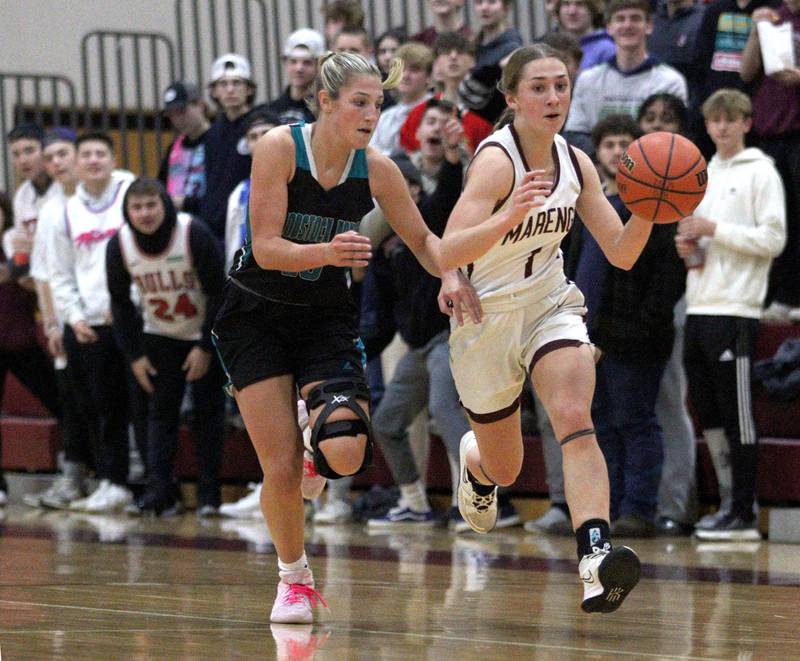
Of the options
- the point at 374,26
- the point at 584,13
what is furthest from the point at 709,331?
the point at 374,26

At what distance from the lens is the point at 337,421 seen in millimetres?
4738

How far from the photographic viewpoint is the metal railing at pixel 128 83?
1323 centimetres

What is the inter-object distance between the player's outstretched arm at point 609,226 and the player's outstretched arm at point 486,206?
0.24m

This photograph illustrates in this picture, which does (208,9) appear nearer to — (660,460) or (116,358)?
(116,358)

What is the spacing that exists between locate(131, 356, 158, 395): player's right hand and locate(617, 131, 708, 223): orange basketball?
5.06m

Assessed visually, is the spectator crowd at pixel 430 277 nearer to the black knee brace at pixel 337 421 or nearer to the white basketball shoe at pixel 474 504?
the white basketball shoe at pixel 474 504

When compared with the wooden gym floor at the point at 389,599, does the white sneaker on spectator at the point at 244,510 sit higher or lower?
lower

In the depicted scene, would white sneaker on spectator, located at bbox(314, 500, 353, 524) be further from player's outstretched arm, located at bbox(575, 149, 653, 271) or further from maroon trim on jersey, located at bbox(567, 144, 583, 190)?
maroon trim on jersey, located at bbox(567, 144, 583, 190)

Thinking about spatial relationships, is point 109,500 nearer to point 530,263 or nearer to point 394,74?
point 530,263

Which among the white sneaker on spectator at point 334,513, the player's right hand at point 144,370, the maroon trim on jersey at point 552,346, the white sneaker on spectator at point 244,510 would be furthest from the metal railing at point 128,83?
the maroon trim on jersey at point 552,346

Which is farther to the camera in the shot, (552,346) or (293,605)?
(552,346)

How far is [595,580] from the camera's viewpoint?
452 cm

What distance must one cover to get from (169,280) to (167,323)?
289mm

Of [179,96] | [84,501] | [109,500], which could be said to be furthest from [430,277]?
[84,501]
